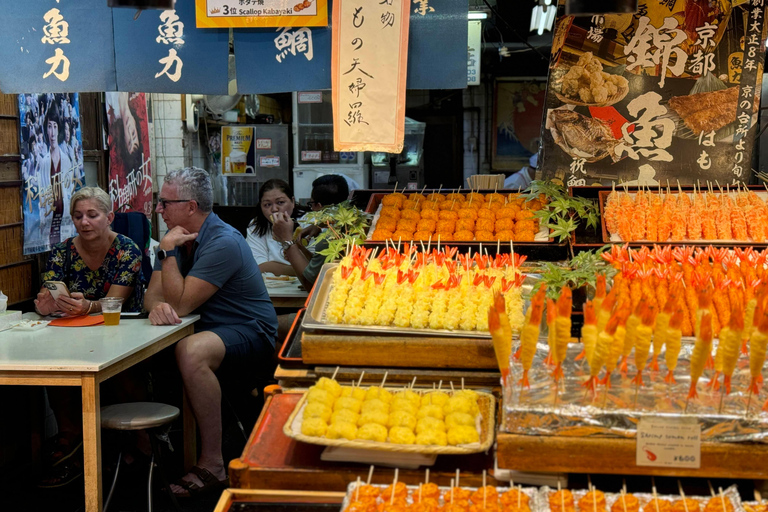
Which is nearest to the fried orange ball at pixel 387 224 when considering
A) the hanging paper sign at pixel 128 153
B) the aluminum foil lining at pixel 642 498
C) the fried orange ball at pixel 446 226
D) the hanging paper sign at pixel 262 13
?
the fried orange ball at pixel 446 226

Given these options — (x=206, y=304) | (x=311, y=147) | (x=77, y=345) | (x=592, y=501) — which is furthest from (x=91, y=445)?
(x=311, y=147)

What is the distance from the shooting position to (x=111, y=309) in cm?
466

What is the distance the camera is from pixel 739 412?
2428 mm

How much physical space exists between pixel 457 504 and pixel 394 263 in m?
1.65

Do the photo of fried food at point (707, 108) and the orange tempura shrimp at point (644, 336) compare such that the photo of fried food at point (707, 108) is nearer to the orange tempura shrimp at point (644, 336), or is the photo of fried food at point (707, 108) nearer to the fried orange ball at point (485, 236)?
the fried orange ball at point (485, 236)

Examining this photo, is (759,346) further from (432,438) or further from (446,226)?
(446,226)

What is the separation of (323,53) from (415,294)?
77.0 inches

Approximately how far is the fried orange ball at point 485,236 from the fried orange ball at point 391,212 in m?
0.58

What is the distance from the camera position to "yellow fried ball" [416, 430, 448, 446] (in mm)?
2506

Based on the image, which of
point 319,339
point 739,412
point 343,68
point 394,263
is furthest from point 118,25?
point 739,412

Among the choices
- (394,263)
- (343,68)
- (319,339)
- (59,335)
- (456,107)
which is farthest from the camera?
(456,107)

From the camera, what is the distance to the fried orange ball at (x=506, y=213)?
15.8 ft

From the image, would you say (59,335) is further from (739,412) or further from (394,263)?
(739,412)

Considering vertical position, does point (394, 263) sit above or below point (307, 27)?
below
